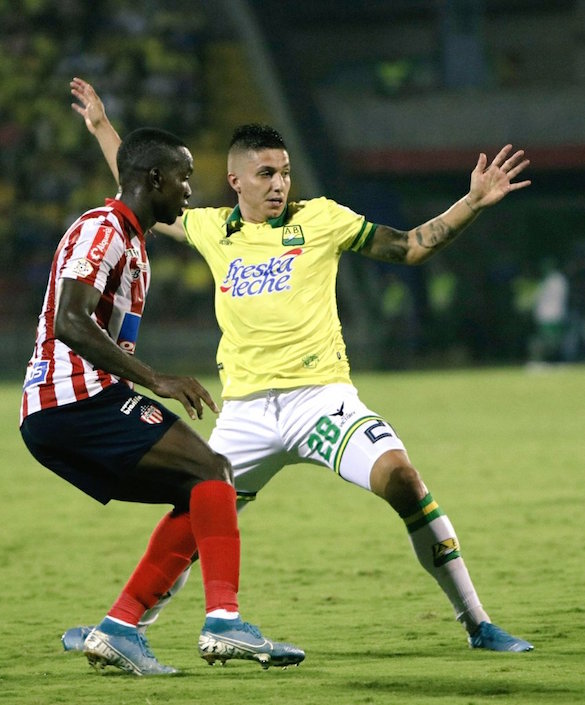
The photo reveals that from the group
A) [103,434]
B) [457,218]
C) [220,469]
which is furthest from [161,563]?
[457,218]

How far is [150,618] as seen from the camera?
5.57 meters

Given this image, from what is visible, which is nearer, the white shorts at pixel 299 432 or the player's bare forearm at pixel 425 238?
the white shorts at pixel 299 432

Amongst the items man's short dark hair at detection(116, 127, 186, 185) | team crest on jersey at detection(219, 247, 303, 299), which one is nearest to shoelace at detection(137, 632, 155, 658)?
team crest on jersey at detection(219, 247, 303, 299)

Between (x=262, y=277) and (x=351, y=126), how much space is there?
24.5 metres

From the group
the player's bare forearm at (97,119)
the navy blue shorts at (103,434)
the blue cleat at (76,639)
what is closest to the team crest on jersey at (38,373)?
the navy blue shorts at (103,434)

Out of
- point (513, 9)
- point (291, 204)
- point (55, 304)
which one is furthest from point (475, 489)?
point (513, 9)

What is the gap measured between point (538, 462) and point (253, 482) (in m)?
7.27

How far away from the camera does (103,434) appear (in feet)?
16.4

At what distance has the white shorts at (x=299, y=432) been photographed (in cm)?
558

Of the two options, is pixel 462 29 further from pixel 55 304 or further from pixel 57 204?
pixel 55 304

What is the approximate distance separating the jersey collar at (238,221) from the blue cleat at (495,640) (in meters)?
1.92

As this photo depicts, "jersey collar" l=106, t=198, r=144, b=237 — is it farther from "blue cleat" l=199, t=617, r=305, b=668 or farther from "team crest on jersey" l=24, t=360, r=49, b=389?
"blue cleat" l=199, t=617, r=305, b=668

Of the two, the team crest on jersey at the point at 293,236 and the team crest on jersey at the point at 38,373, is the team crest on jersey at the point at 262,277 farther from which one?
the team crest on jersey at the point at 38,373

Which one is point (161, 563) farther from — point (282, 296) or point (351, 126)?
point (351, 126)
